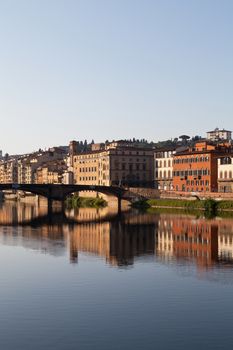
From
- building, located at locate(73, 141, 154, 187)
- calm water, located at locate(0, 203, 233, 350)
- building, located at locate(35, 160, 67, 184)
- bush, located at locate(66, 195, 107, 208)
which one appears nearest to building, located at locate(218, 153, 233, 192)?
bush, located at locate(66, 195, 107, 208)

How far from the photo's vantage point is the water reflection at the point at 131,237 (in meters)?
45.8

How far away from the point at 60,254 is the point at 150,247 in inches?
331

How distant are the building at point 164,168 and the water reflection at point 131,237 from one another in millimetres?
37679

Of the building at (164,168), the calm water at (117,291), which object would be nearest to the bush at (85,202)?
the building at (164,168)

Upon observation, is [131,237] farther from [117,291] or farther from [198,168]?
[198,168]

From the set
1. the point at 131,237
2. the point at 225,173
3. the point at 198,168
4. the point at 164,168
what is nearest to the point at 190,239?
the point at 131,237

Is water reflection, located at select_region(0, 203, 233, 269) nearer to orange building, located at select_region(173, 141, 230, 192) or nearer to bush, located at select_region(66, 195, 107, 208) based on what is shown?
orange building, located at select_region(173, 141, 230, 192)

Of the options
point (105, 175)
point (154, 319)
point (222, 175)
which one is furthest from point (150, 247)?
point (105, 175)

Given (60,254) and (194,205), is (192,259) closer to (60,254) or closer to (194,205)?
(60,254)

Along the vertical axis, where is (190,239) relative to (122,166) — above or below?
below

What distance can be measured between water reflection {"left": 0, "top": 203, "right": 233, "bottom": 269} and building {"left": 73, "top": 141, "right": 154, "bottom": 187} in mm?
46764

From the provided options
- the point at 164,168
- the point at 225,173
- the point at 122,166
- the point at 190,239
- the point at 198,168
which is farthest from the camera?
the point at 122,166

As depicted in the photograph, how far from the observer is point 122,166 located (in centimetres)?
13050

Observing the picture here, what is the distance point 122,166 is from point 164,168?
11396mm
